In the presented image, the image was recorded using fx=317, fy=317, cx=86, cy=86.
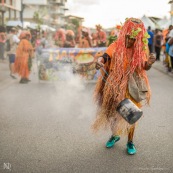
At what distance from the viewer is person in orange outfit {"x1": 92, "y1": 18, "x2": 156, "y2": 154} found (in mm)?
3784

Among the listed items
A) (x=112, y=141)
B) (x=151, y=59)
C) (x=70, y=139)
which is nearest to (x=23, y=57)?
(x=70, y=139)

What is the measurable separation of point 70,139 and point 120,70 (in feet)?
4.45

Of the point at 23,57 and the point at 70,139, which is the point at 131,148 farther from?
the point at 23,57

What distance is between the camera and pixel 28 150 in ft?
13.5

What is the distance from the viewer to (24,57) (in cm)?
1033

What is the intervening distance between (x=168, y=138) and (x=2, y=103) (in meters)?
3.95

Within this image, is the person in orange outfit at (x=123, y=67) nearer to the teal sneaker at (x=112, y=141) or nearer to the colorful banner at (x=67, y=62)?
the teal sneaker at (x=112, y=141)

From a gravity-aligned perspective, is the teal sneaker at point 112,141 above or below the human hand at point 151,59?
below

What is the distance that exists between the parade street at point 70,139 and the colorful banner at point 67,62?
2.30 metres

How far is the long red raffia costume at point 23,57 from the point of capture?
10.2m

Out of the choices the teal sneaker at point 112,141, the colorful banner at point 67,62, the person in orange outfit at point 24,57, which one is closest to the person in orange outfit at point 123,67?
the teal sneaker at point 112,141

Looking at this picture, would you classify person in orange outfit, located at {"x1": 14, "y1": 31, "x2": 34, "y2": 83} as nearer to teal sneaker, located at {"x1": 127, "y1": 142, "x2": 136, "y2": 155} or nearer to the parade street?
the parade street

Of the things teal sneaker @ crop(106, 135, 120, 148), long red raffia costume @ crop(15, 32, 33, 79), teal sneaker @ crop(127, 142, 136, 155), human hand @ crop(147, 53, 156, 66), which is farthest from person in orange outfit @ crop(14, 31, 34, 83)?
human hand @ crop(147, 53, 156, 66)

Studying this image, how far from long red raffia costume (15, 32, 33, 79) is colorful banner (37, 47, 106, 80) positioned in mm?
503
